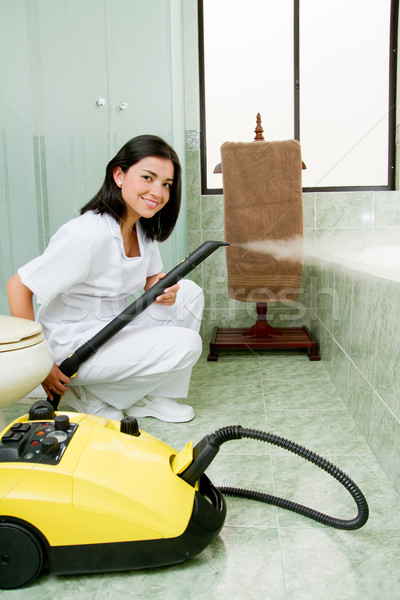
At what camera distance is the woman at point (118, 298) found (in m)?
1.28

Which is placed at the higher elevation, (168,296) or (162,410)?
(168,296)

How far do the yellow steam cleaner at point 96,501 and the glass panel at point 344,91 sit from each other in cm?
216

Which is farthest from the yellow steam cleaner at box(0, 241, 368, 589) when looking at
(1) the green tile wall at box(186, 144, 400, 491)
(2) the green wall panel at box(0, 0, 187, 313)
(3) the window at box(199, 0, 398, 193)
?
(3) the window at box(199, 0, 398, 193)

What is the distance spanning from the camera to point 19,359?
2.98 ft

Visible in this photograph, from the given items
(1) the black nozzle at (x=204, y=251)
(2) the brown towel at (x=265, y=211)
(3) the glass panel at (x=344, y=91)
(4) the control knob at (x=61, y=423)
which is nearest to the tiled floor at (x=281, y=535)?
(4) the control knob at (x=61, y=423)

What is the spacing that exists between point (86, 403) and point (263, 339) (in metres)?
1.04

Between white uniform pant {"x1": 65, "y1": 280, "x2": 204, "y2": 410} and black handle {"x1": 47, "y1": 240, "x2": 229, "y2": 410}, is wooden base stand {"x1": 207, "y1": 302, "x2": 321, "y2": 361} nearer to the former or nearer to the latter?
white uniform pant {"x1": 65, "y1": 280, "x2": 204, "y2": 410}

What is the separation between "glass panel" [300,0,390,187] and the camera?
253 cm

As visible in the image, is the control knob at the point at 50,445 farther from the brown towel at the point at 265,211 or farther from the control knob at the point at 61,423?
the brown towel at the point at 265,211


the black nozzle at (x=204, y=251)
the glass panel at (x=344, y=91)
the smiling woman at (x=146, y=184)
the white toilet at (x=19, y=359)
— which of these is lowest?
the white toilet at (x=19, y=359)

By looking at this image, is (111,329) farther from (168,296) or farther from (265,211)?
(265,211)

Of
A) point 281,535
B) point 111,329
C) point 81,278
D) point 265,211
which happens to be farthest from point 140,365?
point 265,211

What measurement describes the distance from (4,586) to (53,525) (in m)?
0.13

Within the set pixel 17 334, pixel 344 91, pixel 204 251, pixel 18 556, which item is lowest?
pixel 18 556
